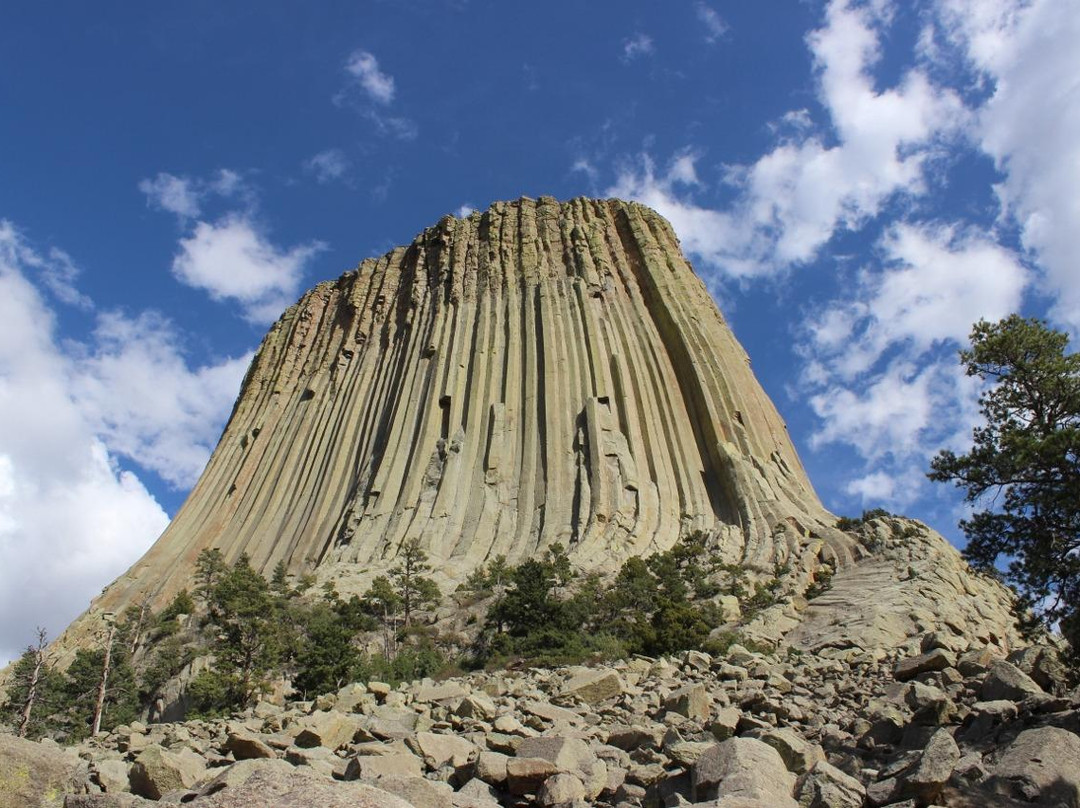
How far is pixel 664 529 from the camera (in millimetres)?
33781

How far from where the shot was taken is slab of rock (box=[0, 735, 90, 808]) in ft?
14.4

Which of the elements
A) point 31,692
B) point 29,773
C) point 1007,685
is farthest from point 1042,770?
point 31,692

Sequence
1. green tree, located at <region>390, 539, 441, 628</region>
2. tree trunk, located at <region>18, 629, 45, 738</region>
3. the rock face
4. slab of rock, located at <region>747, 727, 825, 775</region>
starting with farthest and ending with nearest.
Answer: the rock face, green tree, located at <region>390, 539, 441, 628</region>, tree trunk, located at <region>18, 629, 45, 738</region>, slab of rock, located at <region>747, 727, 825, 775</region>

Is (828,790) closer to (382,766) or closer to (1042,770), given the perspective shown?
(1042,770)

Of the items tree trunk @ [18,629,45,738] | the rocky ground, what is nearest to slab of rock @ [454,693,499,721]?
the rocky ground

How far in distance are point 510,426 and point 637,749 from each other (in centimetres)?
3268

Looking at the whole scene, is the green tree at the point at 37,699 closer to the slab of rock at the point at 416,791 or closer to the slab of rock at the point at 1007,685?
the slab of rock at the point at 416,791

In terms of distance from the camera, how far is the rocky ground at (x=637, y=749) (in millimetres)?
4961

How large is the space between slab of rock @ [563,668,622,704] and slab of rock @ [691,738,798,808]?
15.3 ft

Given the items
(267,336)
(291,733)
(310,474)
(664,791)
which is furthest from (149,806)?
(267,336)

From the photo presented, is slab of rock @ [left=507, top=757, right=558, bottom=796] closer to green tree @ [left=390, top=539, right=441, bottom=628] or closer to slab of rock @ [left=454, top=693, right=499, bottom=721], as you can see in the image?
slab of rock @ [left=454, top=693, right=499, bottom=721]

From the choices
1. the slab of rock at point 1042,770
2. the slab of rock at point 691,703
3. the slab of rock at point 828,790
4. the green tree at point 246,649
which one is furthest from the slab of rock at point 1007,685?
the green tree at point 246,649

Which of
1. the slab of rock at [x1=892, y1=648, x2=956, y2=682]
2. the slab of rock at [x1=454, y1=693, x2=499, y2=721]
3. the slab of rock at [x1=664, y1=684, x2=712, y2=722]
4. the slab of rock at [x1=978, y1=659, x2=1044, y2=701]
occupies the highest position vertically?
the slab of rock at [x1=892, y1=648, x2=956, y2=682]

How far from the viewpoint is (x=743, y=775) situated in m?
5.45
